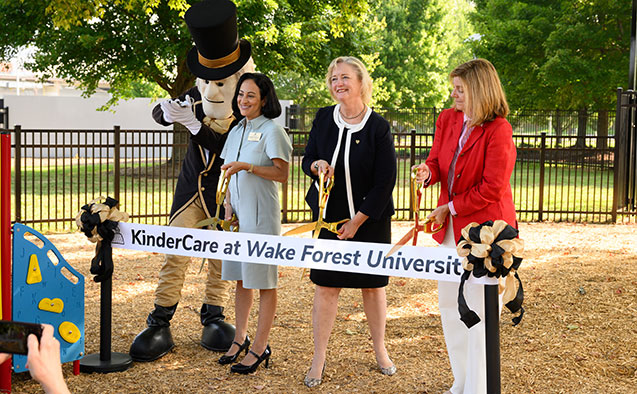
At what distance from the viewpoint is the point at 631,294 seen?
6855 mm

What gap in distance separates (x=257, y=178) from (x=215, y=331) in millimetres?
1350

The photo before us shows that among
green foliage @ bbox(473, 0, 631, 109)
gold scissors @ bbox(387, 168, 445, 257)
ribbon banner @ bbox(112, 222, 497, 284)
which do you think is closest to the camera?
ribbon banner @ bbox(112, 222, 497, 284)

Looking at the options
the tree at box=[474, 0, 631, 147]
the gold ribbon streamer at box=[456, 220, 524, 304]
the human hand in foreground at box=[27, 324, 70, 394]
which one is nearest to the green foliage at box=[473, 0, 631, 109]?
the tree at box=[474, 0, 631, 147]

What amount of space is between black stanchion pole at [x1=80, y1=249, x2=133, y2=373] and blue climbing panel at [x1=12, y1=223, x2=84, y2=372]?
5.1 inches

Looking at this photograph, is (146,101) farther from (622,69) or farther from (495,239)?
(495,239)

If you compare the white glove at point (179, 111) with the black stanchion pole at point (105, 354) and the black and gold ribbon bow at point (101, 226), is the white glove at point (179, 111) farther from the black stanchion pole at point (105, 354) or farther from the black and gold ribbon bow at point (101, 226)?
the black stanchion pole at point (105, 354)

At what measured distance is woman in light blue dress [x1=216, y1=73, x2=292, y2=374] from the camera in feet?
15.3

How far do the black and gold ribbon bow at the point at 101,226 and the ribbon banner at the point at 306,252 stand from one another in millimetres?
158

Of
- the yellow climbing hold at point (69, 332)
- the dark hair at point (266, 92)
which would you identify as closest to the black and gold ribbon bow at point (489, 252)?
the dark hair at point (266, 92)

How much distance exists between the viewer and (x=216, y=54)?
16.2 ft

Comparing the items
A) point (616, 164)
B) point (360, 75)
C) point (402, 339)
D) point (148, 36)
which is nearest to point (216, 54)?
point (360, 75)

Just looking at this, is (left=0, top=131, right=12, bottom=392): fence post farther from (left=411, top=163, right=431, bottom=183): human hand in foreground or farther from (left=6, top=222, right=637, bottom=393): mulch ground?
(left=411, top=163, right=431, bottom=183): human hand in foreground

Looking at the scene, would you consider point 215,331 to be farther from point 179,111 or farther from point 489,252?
point 489,252

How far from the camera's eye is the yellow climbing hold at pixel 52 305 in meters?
4.62
